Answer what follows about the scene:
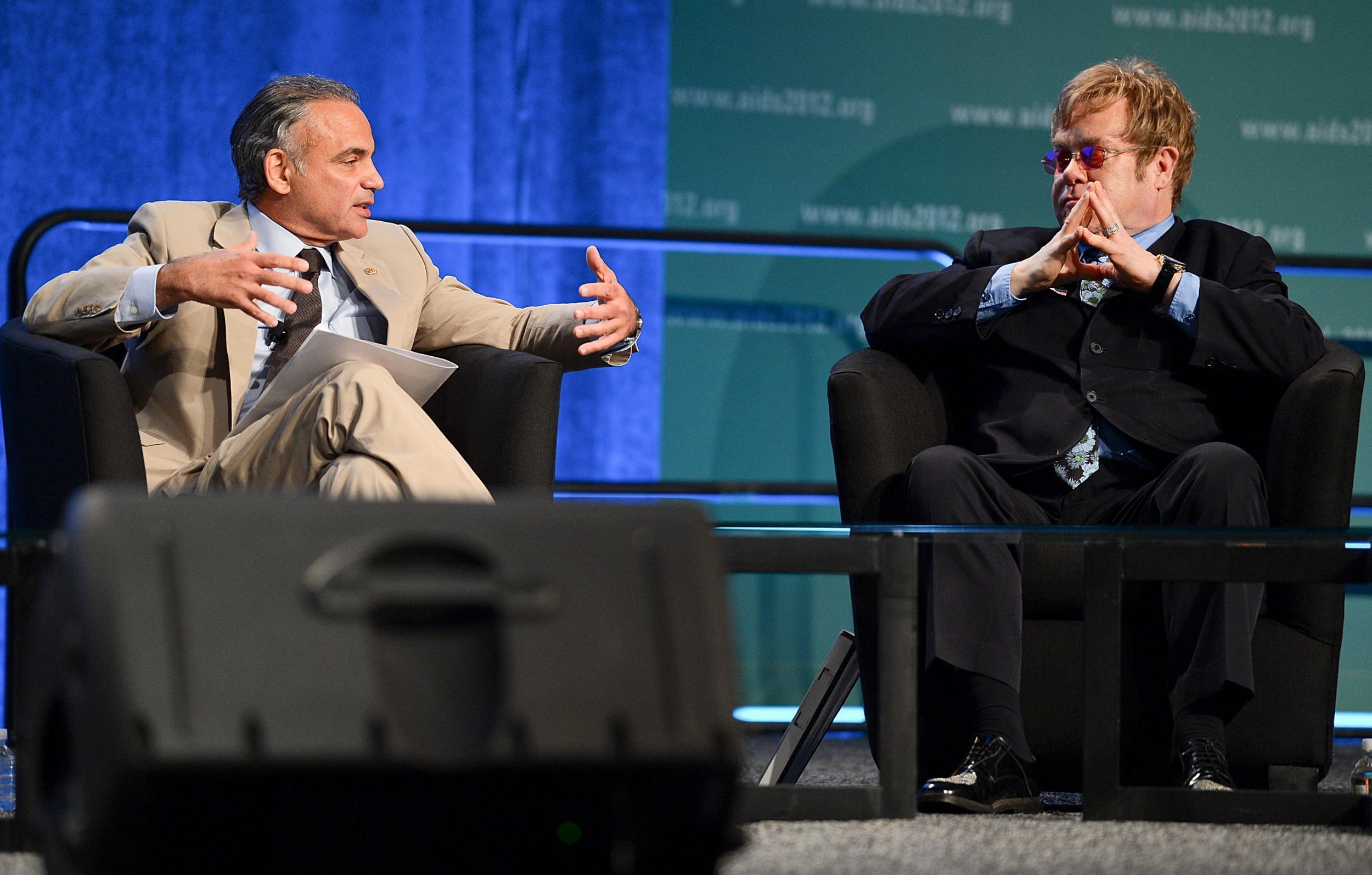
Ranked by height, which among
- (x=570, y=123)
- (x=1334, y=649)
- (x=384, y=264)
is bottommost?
(x=1334, y=649)

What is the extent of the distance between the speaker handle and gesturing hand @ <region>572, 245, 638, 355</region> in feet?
4.37

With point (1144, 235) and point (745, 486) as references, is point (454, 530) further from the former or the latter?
point (745, 486)

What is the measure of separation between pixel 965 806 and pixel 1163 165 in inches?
43.4

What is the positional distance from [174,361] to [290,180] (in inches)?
13.7

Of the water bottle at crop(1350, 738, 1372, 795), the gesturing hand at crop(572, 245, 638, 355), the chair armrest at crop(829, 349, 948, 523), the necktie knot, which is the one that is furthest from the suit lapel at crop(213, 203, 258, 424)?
the water bottle at crop(1350, 738, 1372, 795)

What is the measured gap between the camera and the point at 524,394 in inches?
82.9

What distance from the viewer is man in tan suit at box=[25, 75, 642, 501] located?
1918 millimetres

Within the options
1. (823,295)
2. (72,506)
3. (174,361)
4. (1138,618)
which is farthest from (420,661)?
(823,295)

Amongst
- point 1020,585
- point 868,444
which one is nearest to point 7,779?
point 868,444

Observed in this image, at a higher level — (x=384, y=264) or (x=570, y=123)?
(x=570, y=123)

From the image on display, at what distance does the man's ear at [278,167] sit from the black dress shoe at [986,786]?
1.30 m

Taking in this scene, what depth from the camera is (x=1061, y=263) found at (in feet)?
7.36

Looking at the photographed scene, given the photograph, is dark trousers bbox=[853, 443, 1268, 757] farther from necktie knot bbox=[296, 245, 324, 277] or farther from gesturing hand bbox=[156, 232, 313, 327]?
necktie knot bbox=[296, 245, 324, 277]

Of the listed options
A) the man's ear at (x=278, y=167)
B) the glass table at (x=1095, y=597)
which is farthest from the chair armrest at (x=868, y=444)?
the man's ear at (x=278, y=167)
